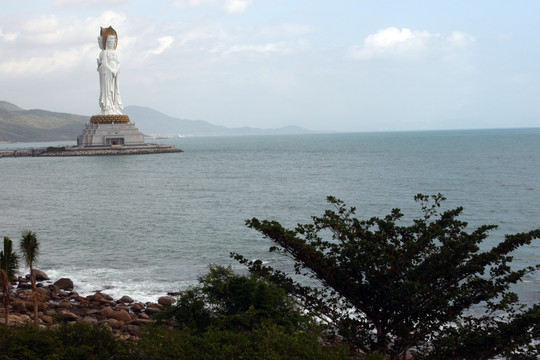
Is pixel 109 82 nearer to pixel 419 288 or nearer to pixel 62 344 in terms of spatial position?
pixel 62 344

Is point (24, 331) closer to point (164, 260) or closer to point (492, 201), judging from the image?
point (164, 260)

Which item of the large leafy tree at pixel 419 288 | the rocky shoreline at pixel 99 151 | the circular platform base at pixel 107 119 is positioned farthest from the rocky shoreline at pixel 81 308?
the circular platform base at pixel 107 119

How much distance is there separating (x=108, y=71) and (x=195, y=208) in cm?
5827

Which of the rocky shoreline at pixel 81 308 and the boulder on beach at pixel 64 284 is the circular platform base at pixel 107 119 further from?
the boulder on beach at pixel 64 284

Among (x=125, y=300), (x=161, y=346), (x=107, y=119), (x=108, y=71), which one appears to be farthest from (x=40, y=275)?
(x=108, y=71)

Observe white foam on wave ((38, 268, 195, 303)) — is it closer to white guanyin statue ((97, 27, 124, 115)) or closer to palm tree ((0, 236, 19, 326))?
palm tree ((0, 236, 19, 326))

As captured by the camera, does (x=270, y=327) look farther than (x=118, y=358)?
Yes

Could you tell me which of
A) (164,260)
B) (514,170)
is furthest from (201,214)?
(514,170)

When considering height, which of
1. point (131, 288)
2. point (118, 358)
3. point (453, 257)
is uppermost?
point (453, 257)

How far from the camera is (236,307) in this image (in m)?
11.3

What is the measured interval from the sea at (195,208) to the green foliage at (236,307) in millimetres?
6693

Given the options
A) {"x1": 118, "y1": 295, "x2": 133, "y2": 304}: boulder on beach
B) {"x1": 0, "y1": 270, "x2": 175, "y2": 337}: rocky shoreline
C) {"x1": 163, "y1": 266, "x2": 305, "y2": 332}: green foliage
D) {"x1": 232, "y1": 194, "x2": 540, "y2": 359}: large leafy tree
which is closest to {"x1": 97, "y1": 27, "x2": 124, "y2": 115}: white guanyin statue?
{"x1": 0, "y1": 270, "x2": 175, "y2": 337}: rocky shoreline

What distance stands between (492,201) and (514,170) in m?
23.1

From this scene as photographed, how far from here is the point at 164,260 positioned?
22.2 m
